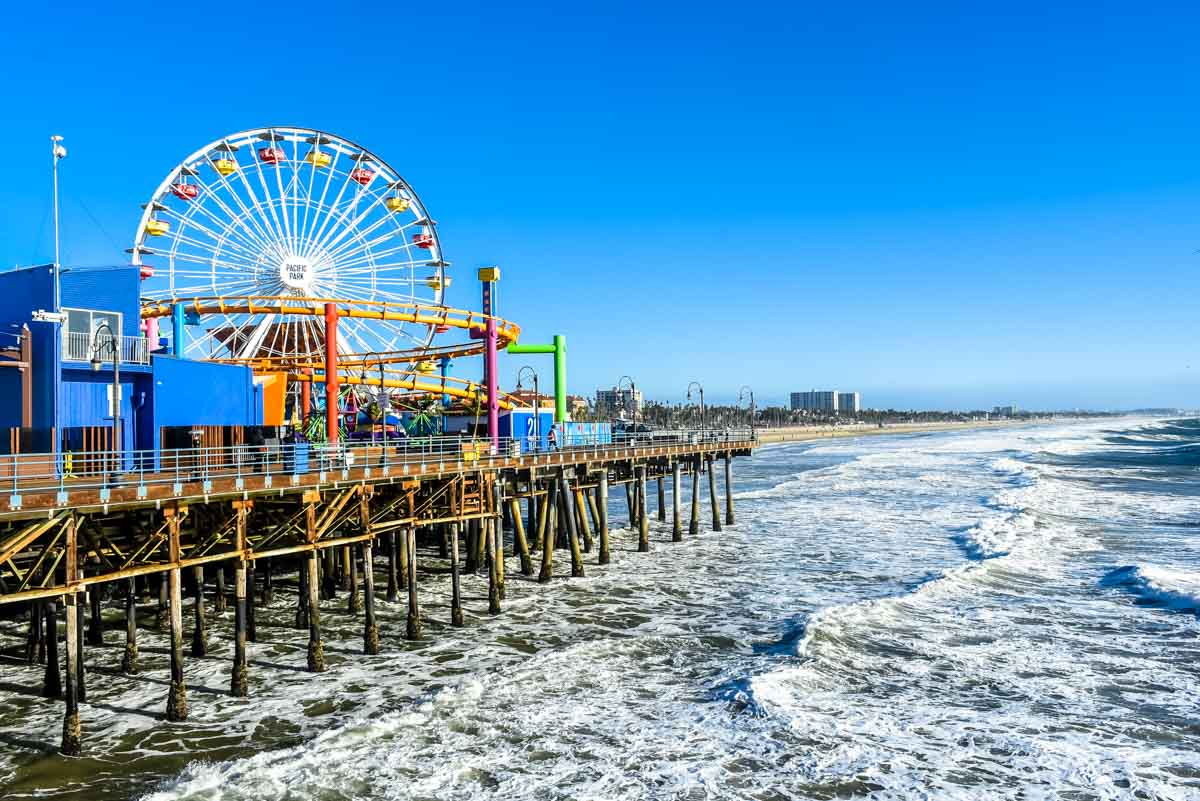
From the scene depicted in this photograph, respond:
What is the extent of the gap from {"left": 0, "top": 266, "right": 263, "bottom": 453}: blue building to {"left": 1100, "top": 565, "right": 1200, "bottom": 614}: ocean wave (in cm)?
2485

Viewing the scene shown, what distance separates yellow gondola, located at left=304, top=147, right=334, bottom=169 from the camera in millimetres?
37188

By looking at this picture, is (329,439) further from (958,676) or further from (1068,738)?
(1068,738)

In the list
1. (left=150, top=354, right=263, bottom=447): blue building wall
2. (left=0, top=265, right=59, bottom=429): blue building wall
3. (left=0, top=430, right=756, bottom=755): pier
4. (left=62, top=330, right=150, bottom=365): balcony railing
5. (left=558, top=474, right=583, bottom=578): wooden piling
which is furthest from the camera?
(left=558, top=474, right=583, bottom=578): wooden piling

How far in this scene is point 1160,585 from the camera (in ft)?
80.6

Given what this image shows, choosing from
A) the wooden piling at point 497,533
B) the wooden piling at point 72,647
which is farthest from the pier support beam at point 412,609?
the wooden piling at point 72,647

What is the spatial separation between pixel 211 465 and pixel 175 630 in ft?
9.81

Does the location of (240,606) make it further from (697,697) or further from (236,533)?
(697,697)

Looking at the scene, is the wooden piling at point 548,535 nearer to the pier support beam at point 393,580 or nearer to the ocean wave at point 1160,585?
the pier support beam at point 393,580

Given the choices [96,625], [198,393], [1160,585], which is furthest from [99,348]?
[1160,585]

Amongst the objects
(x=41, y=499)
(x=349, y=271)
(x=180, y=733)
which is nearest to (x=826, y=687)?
(x=180, y=733)

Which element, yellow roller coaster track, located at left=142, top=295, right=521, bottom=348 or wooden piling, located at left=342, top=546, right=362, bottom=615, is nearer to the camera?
wooden piling, located at left=342, top=546, right=362, bottom=615

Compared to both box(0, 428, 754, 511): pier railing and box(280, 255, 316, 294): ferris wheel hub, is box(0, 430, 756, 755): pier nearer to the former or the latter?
box(0, 428, 754, 511): pier railing

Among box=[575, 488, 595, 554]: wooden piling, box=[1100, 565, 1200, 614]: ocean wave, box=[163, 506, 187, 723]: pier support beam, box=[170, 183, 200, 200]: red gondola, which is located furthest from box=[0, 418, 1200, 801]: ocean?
box=[170, 183, 200, 200]: red gondola

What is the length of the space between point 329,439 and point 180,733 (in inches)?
393
